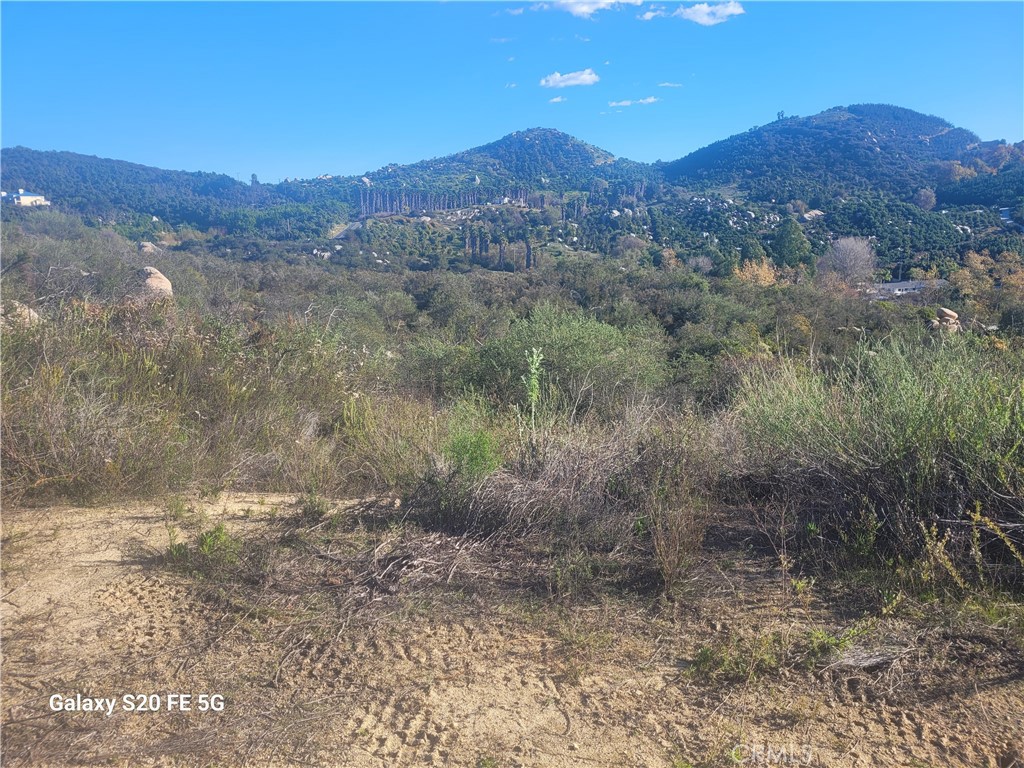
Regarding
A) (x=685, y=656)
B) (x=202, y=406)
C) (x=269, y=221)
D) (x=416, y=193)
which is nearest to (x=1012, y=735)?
(x=685, y=656)

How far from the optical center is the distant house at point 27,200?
40469 millimetres

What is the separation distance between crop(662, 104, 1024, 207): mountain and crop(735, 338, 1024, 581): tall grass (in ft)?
187

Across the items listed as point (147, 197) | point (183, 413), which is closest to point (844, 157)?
point (147, 197)

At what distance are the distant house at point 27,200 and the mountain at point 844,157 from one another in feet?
197

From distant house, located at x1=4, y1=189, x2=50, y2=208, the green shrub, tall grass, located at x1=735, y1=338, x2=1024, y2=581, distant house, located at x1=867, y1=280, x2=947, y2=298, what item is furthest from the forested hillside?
tall grass, located at x1=735, y1=338, x2=1024, y2=581

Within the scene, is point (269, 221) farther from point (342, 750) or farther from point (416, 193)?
point (342, 750)

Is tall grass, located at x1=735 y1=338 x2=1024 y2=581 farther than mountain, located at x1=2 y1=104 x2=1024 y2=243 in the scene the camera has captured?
No

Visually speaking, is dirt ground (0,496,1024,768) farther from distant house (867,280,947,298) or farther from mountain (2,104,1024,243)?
mountain (2,104,1024,243)

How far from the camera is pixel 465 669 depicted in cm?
248

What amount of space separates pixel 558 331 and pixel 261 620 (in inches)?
295

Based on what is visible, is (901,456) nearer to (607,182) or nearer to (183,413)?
(183,413)

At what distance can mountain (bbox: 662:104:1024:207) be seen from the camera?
55.0 metres

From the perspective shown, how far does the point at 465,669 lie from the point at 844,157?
250 feet

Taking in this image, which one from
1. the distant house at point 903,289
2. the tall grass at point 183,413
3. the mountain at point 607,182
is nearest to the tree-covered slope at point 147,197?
the mountain at point 607,182
